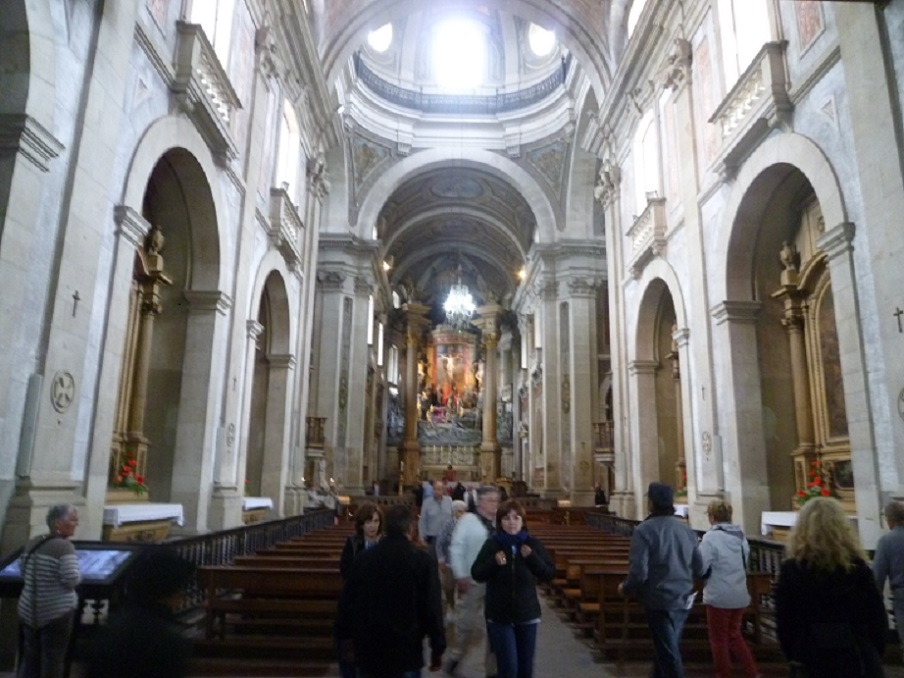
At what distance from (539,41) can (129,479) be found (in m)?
21.7

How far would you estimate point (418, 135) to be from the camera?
25.7 metres

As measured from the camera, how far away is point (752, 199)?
9.58 meters

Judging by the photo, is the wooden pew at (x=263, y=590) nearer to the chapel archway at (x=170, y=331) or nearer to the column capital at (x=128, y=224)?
the column capital at (x=128, y=224)

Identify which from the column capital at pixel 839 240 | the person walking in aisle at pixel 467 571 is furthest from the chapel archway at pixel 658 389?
the person walking in aisle at pixel 467 571

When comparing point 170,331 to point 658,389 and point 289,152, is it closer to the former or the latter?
point 289,152

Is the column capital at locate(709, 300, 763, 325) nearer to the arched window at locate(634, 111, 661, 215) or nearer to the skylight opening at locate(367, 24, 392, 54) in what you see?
the arched window at locate(634, 111, 661, 215)

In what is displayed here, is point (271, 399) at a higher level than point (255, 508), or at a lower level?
higher

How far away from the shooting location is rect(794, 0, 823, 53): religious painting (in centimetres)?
779

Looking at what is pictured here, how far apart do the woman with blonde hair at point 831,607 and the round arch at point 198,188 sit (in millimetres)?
7386

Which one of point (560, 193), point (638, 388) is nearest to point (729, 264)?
point (638, 388)

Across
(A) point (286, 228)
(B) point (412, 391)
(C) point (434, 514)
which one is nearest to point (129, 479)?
(C) point (434, 514)

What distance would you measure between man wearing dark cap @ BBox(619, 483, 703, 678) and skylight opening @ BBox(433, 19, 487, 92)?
24.4m

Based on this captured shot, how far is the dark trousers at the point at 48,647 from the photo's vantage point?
12.6 ft

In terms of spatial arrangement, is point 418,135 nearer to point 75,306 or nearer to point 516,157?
point 516,157
